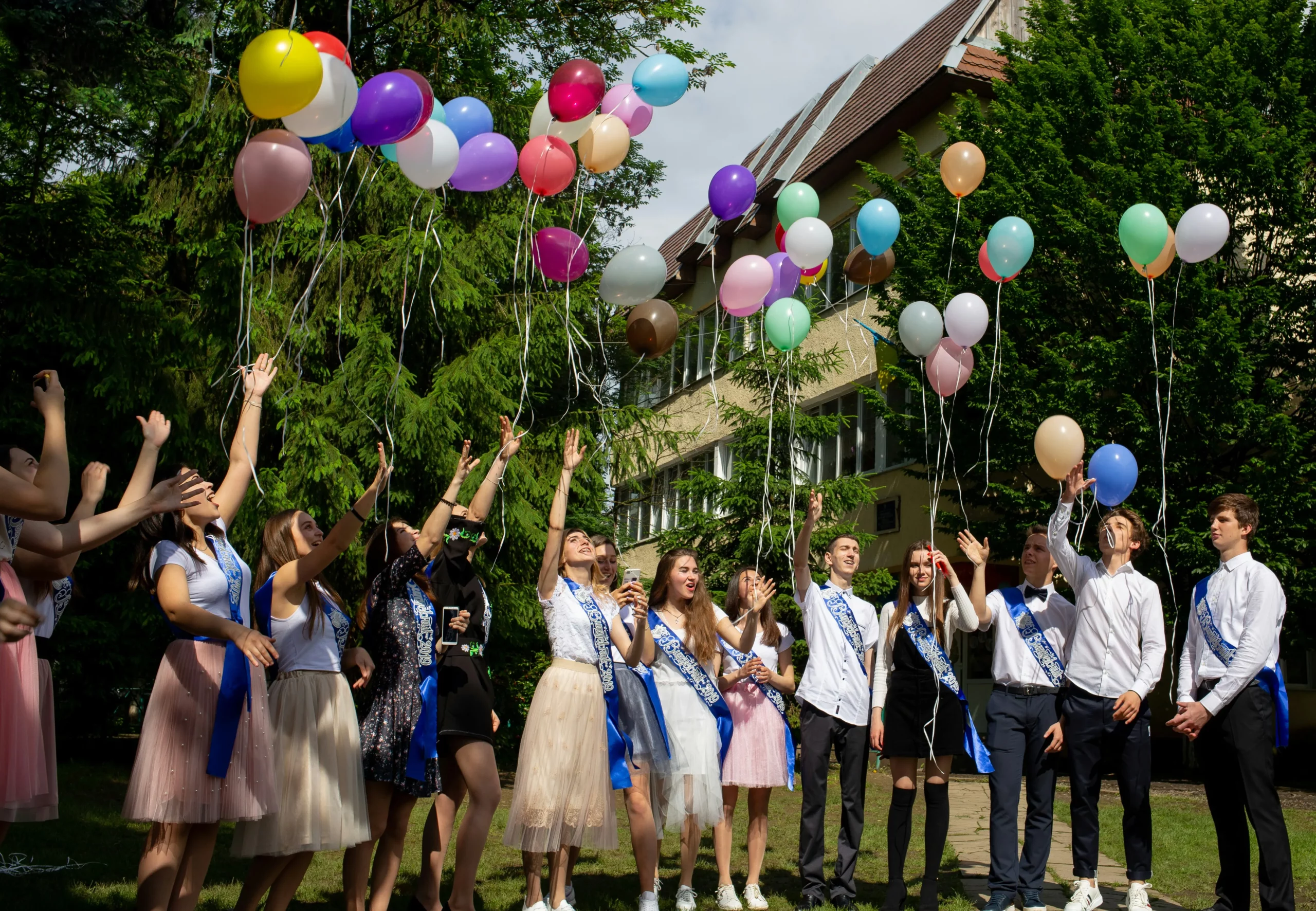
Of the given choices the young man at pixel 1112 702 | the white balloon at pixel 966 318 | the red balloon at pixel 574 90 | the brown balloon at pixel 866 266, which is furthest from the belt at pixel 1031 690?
the red balloon at pixel 574 90

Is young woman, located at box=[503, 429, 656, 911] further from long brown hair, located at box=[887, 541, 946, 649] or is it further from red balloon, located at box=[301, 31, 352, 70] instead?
red balloon, located at box=[301, 31, 352, 70]

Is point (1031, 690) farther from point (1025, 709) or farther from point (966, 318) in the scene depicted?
point (966, 318)

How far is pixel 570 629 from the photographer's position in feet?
17.0

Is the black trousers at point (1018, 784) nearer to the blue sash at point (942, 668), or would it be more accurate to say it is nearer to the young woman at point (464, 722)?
the blue sash at point (942, 668)

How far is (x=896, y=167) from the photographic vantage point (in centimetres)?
→ 1819

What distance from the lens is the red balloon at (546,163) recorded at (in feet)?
20.7

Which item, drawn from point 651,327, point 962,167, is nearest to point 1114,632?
point 651,327

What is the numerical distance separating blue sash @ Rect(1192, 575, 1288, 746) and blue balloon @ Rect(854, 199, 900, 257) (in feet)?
9.38

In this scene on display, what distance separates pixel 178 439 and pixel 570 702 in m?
8.12

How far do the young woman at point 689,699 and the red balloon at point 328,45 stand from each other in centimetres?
293

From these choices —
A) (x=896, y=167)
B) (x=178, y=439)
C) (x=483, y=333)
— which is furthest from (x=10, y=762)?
(x=896, y=167)

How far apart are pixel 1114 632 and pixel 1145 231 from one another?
249 centimetres

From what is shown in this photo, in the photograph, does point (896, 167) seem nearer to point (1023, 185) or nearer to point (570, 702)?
point (1023, 185)

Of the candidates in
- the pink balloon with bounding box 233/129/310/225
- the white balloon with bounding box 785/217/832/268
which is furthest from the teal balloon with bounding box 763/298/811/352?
the pink balloon with bounding box 233/129/310/225
